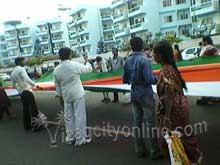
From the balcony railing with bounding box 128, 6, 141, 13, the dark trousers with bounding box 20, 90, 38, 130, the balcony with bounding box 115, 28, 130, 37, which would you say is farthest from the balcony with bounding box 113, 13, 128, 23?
the dark trousers with bounding box 20, 90, 38, 130

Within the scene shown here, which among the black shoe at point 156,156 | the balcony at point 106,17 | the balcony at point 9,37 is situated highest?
the balcony at point 106,17

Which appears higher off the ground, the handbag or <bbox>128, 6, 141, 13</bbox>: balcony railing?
<bbox>128, 6, 141, 13</bbox>: balcony railing

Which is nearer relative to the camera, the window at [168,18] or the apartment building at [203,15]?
the apartment building at [203,15]

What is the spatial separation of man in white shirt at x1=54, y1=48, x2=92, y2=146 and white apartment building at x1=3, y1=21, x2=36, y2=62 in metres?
86.1

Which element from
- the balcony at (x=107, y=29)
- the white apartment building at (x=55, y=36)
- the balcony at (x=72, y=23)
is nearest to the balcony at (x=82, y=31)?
the balcony at (x=107, y=29)

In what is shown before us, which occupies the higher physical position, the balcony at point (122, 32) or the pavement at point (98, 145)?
the balcony at point (122, 32)

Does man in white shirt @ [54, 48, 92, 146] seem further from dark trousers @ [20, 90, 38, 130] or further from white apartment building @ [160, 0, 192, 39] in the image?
white apartment building @ [160, 0, 192, 39]

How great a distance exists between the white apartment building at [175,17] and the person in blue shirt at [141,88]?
148ft

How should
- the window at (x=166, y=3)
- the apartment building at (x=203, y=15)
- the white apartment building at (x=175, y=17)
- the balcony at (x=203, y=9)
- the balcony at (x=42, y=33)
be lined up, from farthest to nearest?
the balcony at (x=42, y=33)
the window at (x=166, y=3)
the white apartment building at (x=175, y=17)
the balcony at (x=203, y=9)
the apartment building at (x=203, y=15)

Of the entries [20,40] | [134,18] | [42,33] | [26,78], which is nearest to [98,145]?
[26,78]

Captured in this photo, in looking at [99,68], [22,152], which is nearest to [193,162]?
[22,152]

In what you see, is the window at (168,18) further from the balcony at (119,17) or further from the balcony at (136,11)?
the balcony at (119,17)

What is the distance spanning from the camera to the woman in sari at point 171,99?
4352mm

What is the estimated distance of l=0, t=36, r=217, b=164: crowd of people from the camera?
14.5 ft
